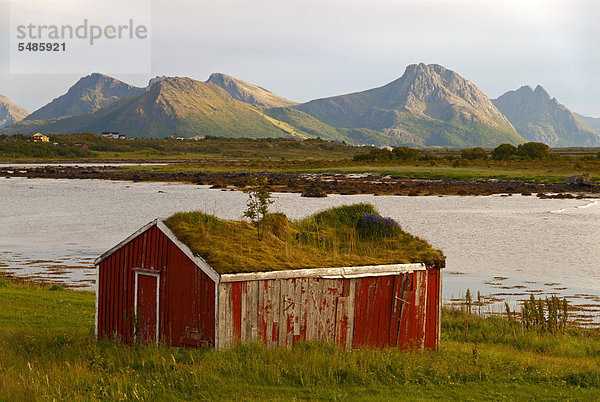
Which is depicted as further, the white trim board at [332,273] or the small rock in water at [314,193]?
the small rock in water at [314,193]

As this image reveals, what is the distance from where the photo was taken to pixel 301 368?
42.9ft

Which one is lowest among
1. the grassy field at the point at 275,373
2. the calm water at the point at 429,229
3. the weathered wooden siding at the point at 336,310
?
the calm water at the point at 429,229

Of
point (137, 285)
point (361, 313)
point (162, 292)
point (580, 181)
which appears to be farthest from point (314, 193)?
point (162, 292)

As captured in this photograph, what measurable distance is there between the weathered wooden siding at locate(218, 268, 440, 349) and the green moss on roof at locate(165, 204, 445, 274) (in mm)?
A: 449

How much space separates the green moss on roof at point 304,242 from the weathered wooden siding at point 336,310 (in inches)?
17.7

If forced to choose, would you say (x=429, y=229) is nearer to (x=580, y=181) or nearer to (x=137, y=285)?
(x=137, y=285)

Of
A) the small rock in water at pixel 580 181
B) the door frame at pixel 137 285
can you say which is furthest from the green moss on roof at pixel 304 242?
the small rock in water at pixel 580 181

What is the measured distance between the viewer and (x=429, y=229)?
51.5 metres

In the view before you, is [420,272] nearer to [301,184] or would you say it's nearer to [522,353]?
[522,353]

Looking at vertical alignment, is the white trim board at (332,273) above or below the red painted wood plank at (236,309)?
above

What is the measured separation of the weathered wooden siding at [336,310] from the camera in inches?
569

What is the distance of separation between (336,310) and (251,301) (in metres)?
2.17

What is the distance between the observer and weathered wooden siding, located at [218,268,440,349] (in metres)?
14.4

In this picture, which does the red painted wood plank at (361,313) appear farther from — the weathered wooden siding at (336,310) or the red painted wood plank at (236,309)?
the red painted wood plank at (236,309)
